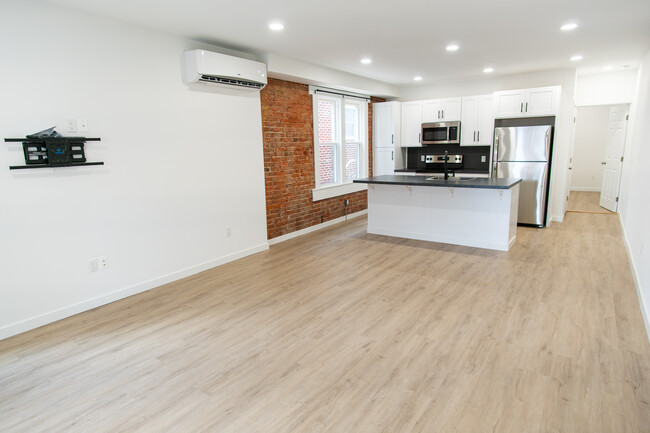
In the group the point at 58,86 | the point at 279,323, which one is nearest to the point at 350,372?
the point at 279,323

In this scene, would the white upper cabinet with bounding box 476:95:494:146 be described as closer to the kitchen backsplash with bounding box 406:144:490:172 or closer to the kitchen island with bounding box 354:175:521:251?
the kitchen backsplash with bounding box 406:144:490:172

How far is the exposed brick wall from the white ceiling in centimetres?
71

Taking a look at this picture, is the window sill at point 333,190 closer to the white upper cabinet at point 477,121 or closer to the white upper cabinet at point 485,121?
the white upper cabinet at point 477,121

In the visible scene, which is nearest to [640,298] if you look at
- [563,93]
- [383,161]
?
[563,93]

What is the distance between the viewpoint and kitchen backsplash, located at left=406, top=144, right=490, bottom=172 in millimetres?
7066

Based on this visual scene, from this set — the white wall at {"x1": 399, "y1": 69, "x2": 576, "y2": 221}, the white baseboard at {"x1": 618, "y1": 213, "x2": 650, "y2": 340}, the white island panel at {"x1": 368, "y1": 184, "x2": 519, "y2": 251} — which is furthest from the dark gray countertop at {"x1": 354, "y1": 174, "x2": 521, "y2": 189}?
the white wall at {"x1": 399, "y1": 69, "x2": 576, "y2": 221}

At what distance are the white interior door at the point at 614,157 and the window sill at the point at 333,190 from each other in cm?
487

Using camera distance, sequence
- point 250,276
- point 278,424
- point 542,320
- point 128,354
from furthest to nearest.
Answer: point 250,276 → point 542,320 → point 128,354 → point 278,424

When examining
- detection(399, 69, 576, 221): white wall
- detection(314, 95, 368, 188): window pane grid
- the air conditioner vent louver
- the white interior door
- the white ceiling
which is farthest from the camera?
the white interior door

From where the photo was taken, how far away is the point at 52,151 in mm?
2938

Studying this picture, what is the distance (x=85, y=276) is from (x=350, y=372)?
2561 mm

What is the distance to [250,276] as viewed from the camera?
13.5 feet

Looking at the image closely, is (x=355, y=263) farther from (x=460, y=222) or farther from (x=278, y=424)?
(x=278, y=424)

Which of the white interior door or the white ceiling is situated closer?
the white ceiling
